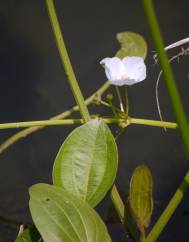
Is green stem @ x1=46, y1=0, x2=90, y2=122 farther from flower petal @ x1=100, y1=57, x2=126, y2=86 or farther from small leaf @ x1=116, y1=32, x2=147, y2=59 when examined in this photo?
small leaf @ x1=116, y1=32, x2=147, y2=59

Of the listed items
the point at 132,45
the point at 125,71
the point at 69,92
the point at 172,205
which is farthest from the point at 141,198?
the point at 69,92

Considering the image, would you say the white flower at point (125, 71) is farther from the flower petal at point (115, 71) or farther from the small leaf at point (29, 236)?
the small leaf at point (29, 236)

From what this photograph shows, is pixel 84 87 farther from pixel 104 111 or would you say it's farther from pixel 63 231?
pixel 63 231

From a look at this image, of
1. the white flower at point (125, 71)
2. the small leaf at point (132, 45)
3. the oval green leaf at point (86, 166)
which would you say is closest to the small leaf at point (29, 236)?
the oval green leaf at point (86, 166)

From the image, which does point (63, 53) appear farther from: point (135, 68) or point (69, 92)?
point (69, 92)

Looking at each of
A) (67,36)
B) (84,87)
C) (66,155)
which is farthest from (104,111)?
(66,155)

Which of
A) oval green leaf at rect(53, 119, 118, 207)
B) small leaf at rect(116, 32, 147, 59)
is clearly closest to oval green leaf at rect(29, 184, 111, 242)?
oval green leaf at rect(53, 119, 118, 207)
